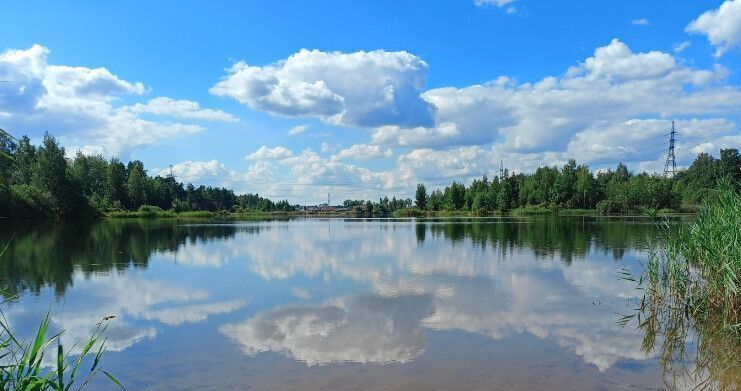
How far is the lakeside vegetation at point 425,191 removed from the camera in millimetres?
69750

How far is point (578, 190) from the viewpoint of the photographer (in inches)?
4016

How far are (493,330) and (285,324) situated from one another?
4829 millimetres

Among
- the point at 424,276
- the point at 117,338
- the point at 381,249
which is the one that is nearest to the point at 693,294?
the point at 424,276

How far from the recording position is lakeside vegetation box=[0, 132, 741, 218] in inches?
2746

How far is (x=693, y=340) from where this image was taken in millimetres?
10586

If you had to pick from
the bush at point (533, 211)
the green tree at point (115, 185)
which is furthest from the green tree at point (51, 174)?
the bush at point (533, 211)

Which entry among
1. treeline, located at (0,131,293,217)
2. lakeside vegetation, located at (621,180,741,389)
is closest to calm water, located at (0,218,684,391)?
lakeside vegetation, located at (621,180,741,389)

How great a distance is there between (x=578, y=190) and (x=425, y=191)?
42344mm

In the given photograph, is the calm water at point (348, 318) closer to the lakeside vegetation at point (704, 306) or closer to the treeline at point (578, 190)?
the lakeside vegetation at point (704, 306)

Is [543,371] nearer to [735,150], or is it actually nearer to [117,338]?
[117,338]

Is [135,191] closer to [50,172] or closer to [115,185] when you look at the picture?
[115,185]

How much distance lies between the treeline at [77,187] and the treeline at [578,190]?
66102mm

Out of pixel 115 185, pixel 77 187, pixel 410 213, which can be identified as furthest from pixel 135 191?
pixel 410 213

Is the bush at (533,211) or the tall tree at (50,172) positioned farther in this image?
the bush at (533,211)
